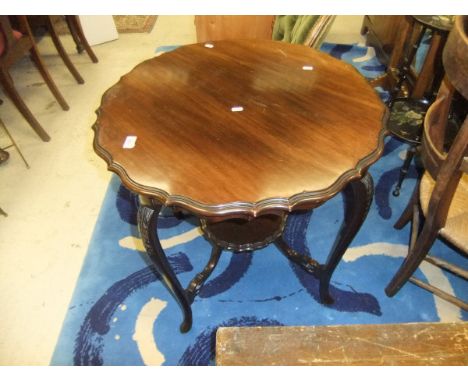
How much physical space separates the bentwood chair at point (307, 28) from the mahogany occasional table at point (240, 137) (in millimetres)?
209

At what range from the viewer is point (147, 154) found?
0.88m

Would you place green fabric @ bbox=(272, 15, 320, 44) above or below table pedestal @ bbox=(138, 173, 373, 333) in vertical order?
above

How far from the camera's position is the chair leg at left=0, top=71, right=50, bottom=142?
6.09ft

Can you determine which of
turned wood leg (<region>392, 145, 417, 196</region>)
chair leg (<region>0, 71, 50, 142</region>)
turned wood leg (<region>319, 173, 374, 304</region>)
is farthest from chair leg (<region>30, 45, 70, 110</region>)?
turned wood leg (<region>392, 145, 417, 196</region>)

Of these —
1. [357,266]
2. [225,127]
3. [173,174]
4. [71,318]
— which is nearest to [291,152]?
[225,127]

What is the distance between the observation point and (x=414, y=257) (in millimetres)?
1164

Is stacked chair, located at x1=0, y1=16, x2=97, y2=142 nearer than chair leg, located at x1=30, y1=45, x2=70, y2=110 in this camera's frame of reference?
Yes

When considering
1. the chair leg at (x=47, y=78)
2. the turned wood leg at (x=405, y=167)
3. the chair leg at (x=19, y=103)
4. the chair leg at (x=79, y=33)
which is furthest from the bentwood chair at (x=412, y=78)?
the chair leg at (x=79, y=33)

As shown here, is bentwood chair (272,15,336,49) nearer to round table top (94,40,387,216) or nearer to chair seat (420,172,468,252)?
round table top (94,40,387,216)

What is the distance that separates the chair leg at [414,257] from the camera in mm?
1059

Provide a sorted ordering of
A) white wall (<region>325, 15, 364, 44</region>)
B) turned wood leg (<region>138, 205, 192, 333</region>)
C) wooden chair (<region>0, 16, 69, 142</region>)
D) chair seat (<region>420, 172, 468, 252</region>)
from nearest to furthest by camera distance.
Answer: turned wood leg (<region>138, 205, 192, 333</region>) < chair seat (<region>420, 172, 468, 252</region>) < wooden chair (<region>0, 16, 69, 142</region>) < white wall (<region>325, 15, 364, 44</region>)

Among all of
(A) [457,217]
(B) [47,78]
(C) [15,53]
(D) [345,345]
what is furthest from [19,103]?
(A) [457,217]

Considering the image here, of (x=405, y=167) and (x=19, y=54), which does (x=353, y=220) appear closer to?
(x=405, y=167)

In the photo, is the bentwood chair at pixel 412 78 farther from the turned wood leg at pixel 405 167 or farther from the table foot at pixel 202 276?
the table foot at pixel 202 276
